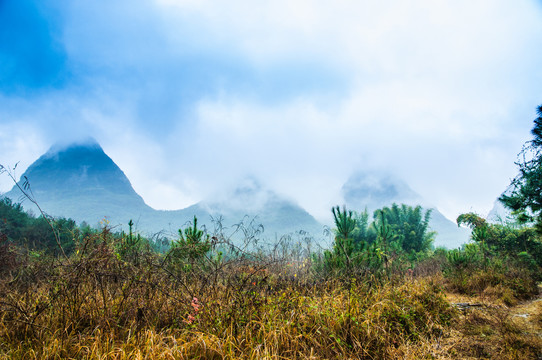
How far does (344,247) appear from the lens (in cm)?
764

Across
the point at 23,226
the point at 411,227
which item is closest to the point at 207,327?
the point at 23,226

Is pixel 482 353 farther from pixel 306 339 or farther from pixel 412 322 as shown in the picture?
pixel 306 339

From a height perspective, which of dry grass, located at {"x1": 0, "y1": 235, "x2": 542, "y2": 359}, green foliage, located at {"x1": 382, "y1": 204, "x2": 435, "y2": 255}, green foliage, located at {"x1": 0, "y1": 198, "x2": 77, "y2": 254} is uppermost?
green foliage, located at {"x1": 382, "y1": 204, "x2": 435, "y2": 255}

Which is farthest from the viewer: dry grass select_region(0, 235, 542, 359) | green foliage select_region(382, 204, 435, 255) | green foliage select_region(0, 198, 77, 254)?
green foliage select_region(382, 204, 435, 255)

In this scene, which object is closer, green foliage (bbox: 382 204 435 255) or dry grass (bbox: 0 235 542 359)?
dry grass (bbox: 0 235 542 359)

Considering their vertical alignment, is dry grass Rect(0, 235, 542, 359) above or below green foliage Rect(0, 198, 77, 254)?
below

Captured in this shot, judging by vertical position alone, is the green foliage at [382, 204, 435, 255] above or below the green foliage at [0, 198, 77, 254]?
above

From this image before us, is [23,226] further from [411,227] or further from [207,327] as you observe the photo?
[411,227]

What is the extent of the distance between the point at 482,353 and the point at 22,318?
582 centimetres

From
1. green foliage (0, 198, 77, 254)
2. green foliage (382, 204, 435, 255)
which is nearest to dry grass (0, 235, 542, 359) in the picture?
green foliage (0, 198, 77, 254)

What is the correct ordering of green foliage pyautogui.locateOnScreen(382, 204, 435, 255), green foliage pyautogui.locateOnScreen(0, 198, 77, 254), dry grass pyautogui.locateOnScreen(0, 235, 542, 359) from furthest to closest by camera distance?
green foliage pyautogui.locateOnScreen(382, 204, 435, 255) < green foliage pyautogui.locateOnScreen(0, 198, 77, 254) < dry grass pyautogui.locateOnScreen(0, 235, 542, 359)

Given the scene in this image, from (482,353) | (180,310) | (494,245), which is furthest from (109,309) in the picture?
(494,245)

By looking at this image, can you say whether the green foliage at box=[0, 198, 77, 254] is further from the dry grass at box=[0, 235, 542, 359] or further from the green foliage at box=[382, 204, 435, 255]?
the green foliage at box=[382, 204, 435, 255]

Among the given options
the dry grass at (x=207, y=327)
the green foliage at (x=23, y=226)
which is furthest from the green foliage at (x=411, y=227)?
the green foliage at (x=23, y=226)
